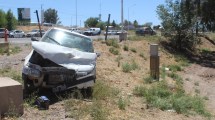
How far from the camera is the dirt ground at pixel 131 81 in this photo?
371 inches

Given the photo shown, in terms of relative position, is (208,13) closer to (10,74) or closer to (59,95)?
(10,74)

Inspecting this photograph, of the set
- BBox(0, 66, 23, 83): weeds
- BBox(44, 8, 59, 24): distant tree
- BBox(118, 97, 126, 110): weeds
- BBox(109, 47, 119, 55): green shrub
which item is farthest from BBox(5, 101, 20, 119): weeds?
BBox(44, 8, 59, 24): distant tree

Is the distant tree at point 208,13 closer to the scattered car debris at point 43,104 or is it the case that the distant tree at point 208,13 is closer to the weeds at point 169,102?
the weeds at point 169,102

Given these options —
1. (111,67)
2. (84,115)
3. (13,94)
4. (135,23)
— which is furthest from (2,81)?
(135,23)

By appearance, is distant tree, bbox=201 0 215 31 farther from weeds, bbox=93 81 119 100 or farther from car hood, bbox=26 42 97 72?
car hood, bbox=26 42 97 72

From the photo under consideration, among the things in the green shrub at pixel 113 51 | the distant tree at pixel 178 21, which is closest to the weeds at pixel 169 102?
the green shrub at pixel 113 51

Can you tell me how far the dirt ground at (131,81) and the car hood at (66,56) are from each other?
1.05 m

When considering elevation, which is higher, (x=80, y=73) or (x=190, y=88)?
(x=80, y=73)

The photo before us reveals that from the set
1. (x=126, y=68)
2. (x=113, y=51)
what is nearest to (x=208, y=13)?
(x=113, y=51)

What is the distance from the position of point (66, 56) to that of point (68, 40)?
4.06 ft

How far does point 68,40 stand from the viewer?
11.8 metres

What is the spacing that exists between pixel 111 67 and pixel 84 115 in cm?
933

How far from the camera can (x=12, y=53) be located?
2044 cm

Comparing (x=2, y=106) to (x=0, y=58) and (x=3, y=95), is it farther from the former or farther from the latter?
(x=0, y=58)
